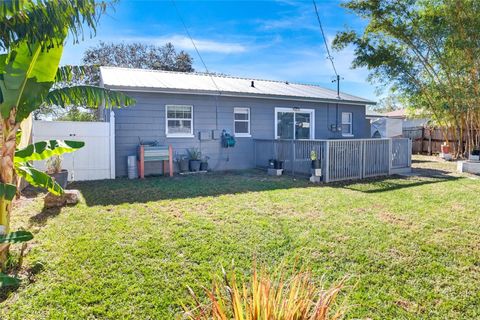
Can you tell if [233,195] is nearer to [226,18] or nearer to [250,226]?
[250,226]

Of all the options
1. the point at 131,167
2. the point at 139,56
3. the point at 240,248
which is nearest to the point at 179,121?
the point at 131,167

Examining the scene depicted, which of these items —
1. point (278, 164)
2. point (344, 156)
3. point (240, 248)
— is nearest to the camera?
point (240, 248)

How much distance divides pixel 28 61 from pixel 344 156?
801cm

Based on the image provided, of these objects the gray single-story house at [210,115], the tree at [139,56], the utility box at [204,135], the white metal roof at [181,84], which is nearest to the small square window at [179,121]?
the gray single-story house at [210,115]

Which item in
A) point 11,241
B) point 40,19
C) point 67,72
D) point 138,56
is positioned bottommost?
point 11,241

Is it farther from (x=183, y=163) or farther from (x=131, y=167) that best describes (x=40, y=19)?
(x=183, y=163)

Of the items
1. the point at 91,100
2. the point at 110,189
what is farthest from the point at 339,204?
the point at 110,189

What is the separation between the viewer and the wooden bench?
376 inches

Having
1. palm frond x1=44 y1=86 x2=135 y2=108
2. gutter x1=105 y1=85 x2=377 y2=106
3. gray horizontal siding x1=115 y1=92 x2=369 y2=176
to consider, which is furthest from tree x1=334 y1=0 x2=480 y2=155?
palm frond x1=44 y1=86 x2=135 y2=108

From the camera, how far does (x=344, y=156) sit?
364 inches

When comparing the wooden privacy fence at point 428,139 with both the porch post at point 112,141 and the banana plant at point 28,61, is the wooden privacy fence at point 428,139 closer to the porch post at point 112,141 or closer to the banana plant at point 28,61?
the porch post at point 112,141

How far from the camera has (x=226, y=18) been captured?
34.7 ft

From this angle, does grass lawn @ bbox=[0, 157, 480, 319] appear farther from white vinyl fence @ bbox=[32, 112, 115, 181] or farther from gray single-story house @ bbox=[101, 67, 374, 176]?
gray single-story house @ bbox=[101, 67, 374, 176]

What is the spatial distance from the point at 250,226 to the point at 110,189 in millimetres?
4386
